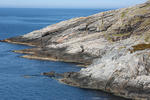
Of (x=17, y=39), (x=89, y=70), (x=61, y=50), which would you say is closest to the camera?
(x=89, y=70)

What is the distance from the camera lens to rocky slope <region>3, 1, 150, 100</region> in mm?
69188

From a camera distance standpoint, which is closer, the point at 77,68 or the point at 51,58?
the point at 77,68

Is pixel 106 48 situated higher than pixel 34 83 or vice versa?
pixel 106 48

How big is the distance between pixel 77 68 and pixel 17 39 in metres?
52.7

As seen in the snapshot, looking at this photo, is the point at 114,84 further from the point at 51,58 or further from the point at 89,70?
the point at 51,58

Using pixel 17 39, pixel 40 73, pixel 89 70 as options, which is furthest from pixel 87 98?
pixel 17 39

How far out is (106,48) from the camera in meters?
104

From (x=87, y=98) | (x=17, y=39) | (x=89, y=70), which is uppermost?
(x=17, y=39)

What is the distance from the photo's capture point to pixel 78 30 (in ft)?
402

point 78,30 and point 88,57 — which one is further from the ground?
point 78,30

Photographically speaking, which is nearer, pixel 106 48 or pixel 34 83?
pixel 34 83

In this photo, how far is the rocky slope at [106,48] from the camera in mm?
69188

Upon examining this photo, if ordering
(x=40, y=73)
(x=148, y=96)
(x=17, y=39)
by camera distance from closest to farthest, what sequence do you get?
1. (x=148, y=96)
2. (x=40, y=73)
3. (x=17, y=39)

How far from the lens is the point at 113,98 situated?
221 ft
